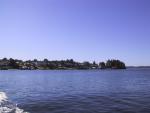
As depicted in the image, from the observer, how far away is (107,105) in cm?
3384

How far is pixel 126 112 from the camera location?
1150 inches

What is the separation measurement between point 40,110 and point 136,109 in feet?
36.9

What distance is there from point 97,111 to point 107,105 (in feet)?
14.2

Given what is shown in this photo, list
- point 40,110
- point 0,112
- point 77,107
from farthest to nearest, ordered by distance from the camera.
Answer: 1. point 77,107
2. point 40,110
3. point 0,112

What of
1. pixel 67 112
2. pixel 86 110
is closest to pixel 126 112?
pixel 86 110

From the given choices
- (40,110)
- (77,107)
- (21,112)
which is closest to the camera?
(21,112)

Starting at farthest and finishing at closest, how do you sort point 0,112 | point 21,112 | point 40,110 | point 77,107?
point 77,107 → point 40,110 → point 21,112 → point 0,112

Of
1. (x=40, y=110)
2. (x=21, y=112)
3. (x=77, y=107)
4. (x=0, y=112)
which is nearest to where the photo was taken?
(x=0, y=112)

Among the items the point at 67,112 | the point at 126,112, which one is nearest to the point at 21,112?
the point at 67,112

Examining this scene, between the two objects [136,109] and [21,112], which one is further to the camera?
[136,109]

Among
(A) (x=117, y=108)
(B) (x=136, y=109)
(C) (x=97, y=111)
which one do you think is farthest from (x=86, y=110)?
(B) (x=136, y=109)

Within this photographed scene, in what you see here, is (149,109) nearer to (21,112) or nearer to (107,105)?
(107,105)

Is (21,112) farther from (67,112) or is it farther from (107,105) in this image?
(107,105)

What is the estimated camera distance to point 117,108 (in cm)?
3156
